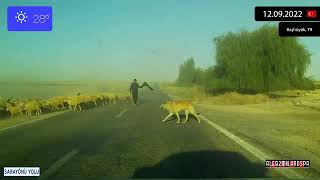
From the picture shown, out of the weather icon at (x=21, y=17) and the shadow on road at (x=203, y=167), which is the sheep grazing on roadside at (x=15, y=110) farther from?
the weather icon at (x=21, y=17)

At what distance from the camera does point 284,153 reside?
29.0 feet

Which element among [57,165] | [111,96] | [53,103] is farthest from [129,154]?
[111,96]

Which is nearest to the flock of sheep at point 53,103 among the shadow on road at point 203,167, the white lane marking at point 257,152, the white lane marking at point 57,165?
the white lane marking at point 257,152

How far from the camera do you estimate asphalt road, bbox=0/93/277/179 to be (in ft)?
22.0

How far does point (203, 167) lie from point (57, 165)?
2.09m

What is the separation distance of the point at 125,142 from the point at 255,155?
3.08m

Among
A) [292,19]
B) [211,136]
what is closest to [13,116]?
[211,136]

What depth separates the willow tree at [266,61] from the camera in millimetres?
24688
